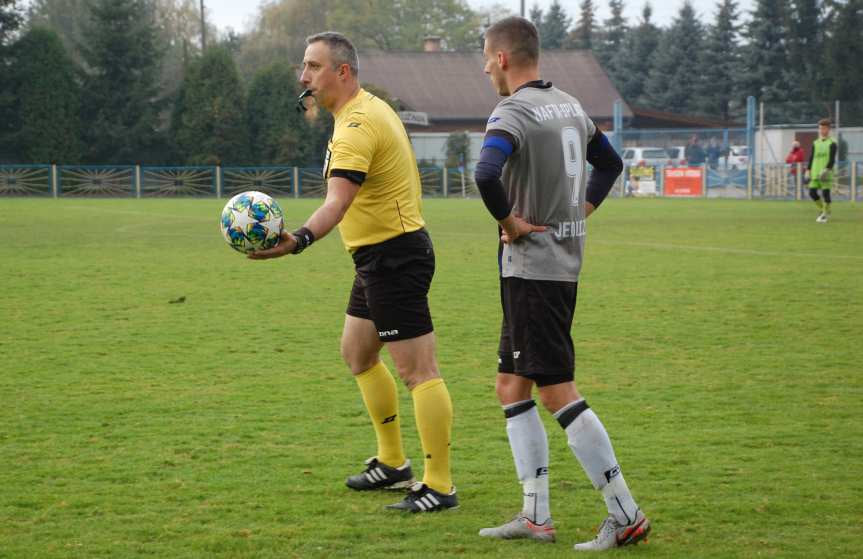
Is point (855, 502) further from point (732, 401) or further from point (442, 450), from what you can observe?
point (732, 401)

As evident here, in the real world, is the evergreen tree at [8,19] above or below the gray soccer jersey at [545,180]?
above

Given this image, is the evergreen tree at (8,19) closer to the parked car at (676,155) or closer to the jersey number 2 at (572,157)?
the parked car at (676,155)

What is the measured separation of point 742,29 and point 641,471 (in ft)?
253

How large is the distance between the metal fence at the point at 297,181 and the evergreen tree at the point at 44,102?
199cm

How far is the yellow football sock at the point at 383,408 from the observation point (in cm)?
600

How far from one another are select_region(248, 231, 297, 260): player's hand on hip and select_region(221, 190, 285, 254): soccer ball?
21 mm

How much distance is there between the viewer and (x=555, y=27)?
114 meters

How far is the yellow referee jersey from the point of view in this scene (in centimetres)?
539

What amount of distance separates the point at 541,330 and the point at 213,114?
51207 millimetres

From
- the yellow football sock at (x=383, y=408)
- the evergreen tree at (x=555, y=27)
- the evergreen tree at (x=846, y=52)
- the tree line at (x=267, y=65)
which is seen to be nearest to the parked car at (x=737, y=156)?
the tree line at (x=267, y=65)

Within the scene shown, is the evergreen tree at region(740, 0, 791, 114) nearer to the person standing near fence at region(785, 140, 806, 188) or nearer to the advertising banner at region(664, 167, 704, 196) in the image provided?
the advertising banner at region(664, 167, 704, 196)

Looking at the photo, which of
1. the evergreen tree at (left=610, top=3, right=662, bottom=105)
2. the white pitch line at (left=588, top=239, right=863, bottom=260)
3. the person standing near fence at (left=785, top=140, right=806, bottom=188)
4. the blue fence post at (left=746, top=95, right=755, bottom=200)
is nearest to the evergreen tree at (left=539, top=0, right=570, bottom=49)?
the evergreen tree at (left=610, top=3, right=662, bottom=105)

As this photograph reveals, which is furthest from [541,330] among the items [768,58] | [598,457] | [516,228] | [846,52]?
[768,58]

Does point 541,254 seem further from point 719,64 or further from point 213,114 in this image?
point 719,64
